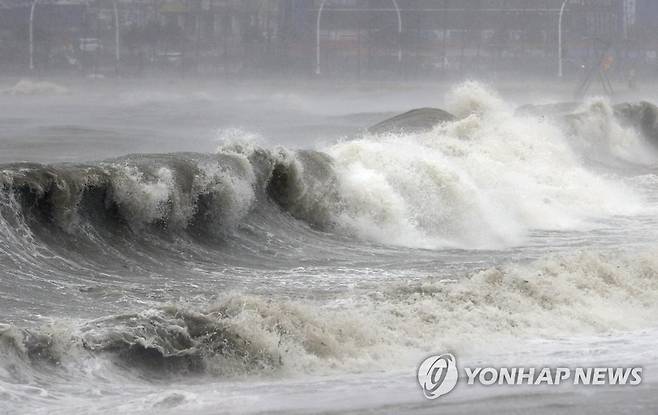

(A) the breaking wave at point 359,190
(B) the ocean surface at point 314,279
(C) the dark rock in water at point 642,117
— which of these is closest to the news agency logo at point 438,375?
(B) the ocean surface at point 314,279

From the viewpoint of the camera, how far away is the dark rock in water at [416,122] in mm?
27086

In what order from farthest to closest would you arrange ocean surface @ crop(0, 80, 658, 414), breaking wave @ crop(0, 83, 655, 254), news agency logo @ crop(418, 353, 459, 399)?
breaking wave @ crop(0, 83, 655, 254), news agency logo @ crop(418, 353, 459, 399), ocean surface @ crop(0, 80, 658, 414)

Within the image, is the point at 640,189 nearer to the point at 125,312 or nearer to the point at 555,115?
the point at 555,115

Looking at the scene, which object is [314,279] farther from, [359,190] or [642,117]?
[642,117]

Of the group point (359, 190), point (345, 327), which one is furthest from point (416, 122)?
point (345, 327)

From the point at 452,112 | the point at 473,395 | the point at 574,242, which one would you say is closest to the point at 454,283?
the point at 473,395

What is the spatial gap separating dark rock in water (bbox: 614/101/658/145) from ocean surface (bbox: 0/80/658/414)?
1202 centimetres

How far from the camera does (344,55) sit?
219 ft

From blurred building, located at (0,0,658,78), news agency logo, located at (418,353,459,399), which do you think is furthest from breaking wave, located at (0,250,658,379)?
blurred building, located at (0,0,658,78)

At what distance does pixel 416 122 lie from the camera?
28.7 m

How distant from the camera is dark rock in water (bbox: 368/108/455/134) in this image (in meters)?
27.1
